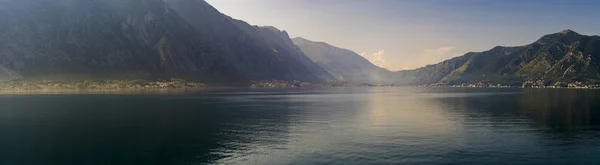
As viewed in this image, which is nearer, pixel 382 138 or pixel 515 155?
pixel 515 155

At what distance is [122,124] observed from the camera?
9550cm

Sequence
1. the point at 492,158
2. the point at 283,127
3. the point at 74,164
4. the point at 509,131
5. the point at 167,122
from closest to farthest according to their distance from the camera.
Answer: the point at 74,164 → the point at 492,158 → the point at 509,131 → the point at 283,127 → the point at 167,122

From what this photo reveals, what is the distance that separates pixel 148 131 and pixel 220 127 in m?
15.6

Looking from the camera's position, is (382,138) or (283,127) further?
(283,127)

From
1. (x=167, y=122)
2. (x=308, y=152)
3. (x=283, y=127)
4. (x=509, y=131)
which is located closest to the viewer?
(x=308, y=152)

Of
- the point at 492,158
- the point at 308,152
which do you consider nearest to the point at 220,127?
the point at 308,152

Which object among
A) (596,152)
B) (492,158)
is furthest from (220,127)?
(596,152)

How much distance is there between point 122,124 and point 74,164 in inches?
1781

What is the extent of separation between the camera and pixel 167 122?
101m

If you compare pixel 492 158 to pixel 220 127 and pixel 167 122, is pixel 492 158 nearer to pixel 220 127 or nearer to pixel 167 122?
pixel 220 127

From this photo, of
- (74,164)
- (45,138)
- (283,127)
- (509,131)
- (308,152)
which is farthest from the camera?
(283,127)

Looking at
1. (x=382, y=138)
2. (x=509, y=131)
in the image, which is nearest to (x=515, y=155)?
(x=382, y=138)

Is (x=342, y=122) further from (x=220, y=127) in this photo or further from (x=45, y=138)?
(x=45, y=138)

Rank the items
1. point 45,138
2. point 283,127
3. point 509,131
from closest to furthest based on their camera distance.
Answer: point 45,138 < point 509,131 < point 283,127
